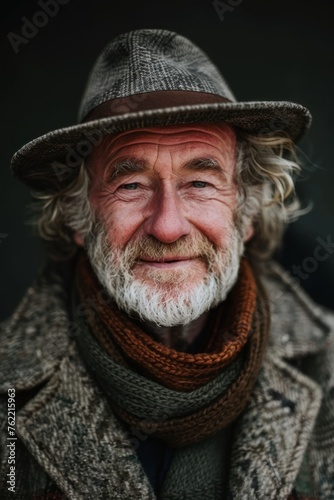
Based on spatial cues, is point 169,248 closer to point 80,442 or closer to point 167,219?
point 167,219

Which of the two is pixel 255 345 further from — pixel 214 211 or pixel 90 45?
pixel 90 45

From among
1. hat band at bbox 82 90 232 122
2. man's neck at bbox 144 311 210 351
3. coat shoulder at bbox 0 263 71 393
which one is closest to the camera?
hat band at bbox 82 90 232 122

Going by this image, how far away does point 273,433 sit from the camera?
1.93 meters

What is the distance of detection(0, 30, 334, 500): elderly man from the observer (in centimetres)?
178

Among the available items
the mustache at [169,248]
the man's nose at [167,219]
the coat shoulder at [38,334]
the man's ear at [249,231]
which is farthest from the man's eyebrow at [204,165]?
the coat shoulder at [38,334]

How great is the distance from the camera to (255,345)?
196 cm

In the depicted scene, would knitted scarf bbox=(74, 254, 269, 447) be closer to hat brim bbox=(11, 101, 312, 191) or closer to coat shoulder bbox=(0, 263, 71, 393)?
coat shoulder bbox=(0, 263, 71, 393)

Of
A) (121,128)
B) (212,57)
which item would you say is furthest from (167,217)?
(212,57)

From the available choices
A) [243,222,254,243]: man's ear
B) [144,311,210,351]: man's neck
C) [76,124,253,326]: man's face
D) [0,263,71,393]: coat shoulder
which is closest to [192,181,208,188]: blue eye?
[76,124,253,326]: man's face

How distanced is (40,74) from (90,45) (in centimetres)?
35

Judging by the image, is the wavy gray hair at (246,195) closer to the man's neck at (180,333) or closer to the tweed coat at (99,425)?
the tweed coat at (99,425)

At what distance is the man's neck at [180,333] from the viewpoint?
82.6 inches

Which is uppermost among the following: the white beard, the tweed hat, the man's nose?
the tweed hat

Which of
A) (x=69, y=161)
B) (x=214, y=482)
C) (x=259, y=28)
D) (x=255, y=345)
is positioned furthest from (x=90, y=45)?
(x=214, y=482)
